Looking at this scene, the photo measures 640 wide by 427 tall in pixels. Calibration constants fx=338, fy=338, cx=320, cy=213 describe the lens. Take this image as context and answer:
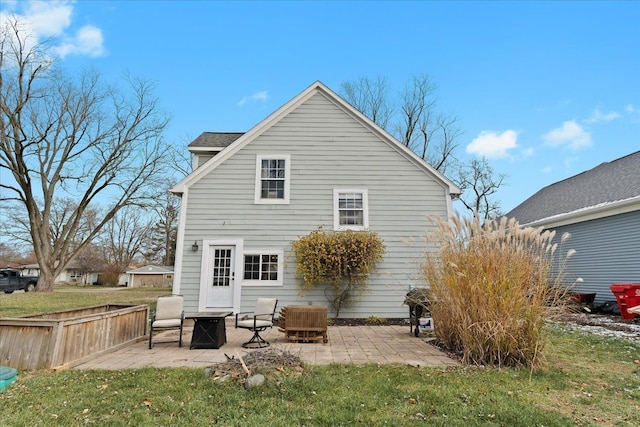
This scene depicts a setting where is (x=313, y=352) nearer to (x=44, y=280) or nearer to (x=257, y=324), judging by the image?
(x=257, y=324)

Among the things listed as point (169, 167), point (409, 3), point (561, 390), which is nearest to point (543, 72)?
point (409, 3)

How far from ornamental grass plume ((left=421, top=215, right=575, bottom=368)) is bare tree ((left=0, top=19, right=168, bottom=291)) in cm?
2192

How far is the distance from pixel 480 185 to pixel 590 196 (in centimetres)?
1498

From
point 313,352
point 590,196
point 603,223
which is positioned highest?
point 590,196

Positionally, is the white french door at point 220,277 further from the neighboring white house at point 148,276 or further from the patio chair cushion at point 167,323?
the neighboring white house at point 148,276

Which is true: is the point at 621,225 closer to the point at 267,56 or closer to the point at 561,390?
the point at 561,390

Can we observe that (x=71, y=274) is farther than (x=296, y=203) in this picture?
Yes

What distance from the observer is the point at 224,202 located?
387 inches

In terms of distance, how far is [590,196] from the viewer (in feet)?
41.3

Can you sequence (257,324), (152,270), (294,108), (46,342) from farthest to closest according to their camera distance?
(152,270)
(294,108)
(257,324)
(46,342)

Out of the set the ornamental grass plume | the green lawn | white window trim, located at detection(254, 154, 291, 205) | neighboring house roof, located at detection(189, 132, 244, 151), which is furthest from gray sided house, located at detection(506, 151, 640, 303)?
neighboring house roof, located at detection(189, 132, 244, 151)

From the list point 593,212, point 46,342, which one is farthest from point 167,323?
point 593,212

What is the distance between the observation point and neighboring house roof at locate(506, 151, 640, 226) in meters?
10.6

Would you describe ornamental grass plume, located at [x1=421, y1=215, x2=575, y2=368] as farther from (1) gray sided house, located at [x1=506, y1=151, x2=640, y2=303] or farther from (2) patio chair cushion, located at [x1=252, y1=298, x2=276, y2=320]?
(1) gray sided house, located at [x1=506, y1=151, x2=640, y2=303]
